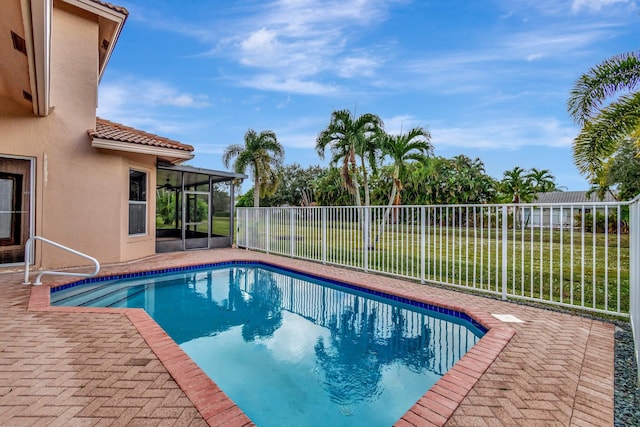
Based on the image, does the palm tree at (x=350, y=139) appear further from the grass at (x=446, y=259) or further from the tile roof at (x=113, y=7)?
the tile roof at (x=113, y=7)

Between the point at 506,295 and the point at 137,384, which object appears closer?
the point at 137,384

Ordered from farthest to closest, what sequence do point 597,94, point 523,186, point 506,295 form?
1. point 523,186
2. point 597,94
3. point 506,295

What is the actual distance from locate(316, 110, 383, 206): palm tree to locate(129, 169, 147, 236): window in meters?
6.59

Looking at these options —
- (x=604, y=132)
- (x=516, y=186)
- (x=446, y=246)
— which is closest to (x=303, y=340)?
(x=446, y=246)

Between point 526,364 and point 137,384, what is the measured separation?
389 centimetres

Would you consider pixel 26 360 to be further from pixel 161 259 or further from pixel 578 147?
pixel 578 147

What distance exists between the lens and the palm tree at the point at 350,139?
12508mm

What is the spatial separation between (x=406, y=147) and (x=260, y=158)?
38.3 feet

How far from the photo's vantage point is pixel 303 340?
4914mm

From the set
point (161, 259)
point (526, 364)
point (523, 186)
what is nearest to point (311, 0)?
point (161, 259)

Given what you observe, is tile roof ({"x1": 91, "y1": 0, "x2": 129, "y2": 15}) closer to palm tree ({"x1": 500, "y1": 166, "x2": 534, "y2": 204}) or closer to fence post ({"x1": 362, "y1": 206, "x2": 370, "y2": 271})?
fence post ({"x1": 362, "y1": 206, "x2": 370, "y2": 271})

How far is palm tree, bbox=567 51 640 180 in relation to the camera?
7266 mm

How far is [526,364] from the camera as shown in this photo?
3.50 meters

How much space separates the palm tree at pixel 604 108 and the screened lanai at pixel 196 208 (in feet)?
36.5
